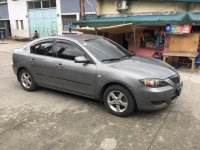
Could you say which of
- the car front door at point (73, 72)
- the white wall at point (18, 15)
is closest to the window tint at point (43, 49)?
the car front door at point (73, 72)

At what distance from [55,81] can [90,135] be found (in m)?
2.03

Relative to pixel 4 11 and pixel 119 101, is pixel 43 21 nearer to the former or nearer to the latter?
pixel 4 11

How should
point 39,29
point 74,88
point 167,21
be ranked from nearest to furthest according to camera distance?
point 74,88, point 167,21, point 39,29

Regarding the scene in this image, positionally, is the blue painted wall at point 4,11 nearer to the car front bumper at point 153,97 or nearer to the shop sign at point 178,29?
the shop sign at point 178,29

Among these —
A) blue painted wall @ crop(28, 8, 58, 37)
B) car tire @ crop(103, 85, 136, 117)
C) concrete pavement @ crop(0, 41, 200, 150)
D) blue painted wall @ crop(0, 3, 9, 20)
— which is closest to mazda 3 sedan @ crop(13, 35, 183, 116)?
car tire @ crop(103, 85, 136, 117)

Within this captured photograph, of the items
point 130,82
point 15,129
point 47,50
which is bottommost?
point 15,129

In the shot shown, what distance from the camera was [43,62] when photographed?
5.74m

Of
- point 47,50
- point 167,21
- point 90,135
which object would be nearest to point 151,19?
point 167,21

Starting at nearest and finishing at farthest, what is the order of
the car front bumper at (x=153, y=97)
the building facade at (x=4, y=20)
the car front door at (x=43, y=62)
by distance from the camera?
the car front bumper at (x=153, y=97) → the car front door at (x=43, y=62) → the building facade at (x=4, y=20)

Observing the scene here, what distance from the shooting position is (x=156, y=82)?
4.35m

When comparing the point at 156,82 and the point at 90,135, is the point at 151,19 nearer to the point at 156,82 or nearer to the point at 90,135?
the point at 156,82

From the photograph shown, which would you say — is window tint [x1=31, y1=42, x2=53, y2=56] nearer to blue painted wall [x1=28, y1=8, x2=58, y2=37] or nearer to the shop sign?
the shop sign

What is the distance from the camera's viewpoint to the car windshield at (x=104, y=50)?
5.10 meters

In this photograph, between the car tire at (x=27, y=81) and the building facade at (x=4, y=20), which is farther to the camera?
the building facade at (x=4, y=20)
